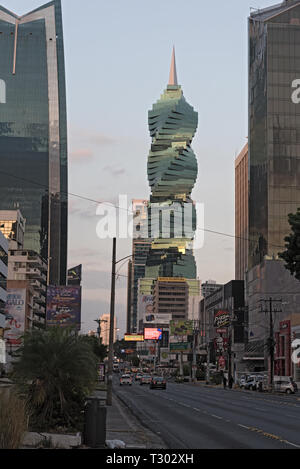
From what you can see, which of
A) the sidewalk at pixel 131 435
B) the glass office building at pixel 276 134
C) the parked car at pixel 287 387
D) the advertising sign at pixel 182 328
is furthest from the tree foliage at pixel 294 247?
the advertising sign at pixel 182 328

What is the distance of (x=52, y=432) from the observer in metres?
20.0

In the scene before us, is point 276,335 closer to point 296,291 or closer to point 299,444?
point 296,291

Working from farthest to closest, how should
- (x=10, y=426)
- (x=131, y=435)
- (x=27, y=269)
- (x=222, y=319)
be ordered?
(x=27, y=269), (x=222, y=319), (x=131, y=435), (x=10, y=426)

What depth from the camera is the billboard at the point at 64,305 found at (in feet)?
339

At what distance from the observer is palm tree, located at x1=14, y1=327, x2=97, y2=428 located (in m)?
20.9

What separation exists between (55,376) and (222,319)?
127 m

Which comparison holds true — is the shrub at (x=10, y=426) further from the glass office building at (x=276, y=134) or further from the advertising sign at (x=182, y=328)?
the advertising sign at (x=182, y=328)

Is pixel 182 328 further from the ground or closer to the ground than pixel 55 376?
further from the ground

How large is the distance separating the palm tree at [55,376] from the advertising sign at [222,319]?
12094 cm

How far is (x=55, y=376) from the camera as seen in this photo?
21562 millimetres

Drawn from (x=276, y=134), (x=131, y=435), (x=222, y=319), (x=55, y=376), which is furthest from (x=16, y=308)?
(x=55, y=376)

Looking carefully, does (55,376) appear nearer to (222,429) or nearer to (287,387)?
(222,429)

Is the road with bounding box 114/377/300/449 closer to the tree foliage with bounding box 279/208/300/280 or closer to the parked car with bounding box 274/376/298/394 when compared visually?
the tree foliage with bounding box 279/208/300/280
